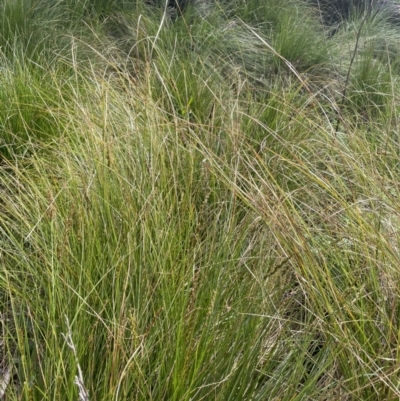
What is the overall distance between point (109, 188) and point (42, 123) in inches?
35.5

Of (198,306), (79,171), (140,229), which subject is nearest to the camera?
(198,306)

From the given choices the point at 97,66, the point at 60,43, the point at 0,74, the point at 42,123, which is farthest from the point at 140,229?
the point at 60,43

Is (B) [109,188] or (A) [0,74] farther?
(A) [0,74]

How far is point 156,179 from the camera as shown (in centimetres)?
190

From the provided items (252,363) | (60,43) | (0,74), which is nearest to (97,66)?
(60,43)

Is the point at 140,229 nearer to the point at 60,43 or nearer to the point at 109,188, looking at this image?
the point at 109,188

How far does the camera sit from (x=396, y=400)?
1.37 meters

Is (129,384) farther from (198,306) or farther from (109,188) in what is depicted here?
(109,188)

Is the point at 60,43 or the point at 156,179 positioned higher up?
the point at 156,179

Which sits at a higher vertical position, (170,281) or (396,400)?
(170,281)

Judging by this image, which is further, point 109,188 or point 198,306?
point 109,188

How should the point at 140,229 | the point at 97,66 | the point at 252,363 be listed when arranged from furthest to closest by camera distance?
the point at 97,66 < the point at 140,229 < the point at 252,363

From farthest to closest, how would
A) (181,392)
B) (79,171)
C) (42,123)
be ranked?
(42,123), (79,171), (181,392)

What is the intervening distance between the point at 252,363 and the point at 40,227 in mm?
685
